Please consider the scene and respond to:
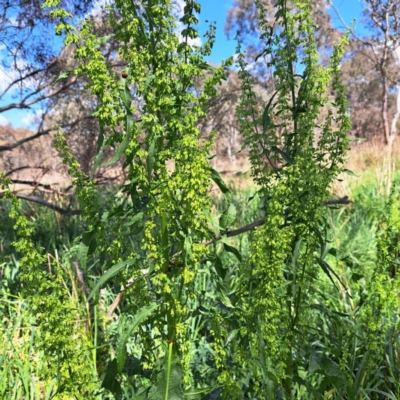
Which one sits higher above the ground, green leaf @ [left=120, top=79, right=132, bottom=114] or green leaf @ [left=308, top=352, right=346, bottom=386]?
green leaf @ [left=120, top=79, right=132, bottom=114]

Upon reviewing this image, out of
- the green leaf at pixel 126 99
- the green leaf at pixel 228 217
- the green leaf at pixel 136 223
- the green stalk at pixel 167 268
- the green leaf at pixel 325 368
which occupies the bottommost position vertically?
the green leaf at pixel 325 368

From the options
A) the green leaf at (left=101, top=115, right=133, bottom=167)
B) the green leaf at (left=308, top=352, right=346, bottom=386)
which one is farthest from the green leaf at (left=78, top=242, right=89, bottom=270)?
the green leaf at (left=308, top=352, right=346, bottom=386)

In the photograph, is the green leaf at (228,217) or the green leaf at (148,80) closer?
the green leaf at (148,80)

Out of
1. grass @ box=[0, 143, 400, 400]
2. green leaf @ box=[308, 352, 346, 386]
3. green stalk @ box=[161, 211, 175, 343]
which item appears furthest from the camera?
grass @ box=[0, 143, 400, 400]

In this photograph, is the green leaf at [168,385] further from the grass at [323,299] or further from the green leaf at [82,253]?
the grass at [323,299]

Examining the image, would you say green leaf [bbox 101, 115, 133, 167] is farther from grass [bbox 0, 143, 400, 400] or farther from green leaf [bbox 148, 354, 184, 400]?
green leaf [bbox 148, 354, 184, 400]

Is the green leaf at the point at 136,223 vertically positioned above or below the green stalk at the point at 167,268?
above

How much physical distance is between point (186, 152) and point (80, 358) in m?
0.73

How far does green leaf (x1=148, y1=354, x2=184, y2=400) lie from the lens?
946mm

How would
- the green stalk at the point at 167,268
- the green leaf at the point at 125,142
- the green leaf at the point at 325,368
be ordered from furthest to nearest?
the green leaf at the point at 325,368, the green stalk at the point at 167,268, the green leaf at the point at 125,142

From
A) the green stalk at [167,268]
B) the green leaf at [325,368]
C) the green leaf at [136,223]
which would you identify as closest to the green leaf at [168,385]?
the green stalk at [167,268]

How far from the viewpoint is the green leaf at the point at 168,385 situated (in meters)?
0.95

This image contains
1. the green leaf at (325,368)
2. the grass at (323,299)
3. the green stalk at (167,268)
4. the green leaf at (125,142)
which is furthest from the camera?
the grass at (323,299)

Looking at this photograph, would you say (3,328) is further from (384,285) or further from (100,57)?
(384,285)
